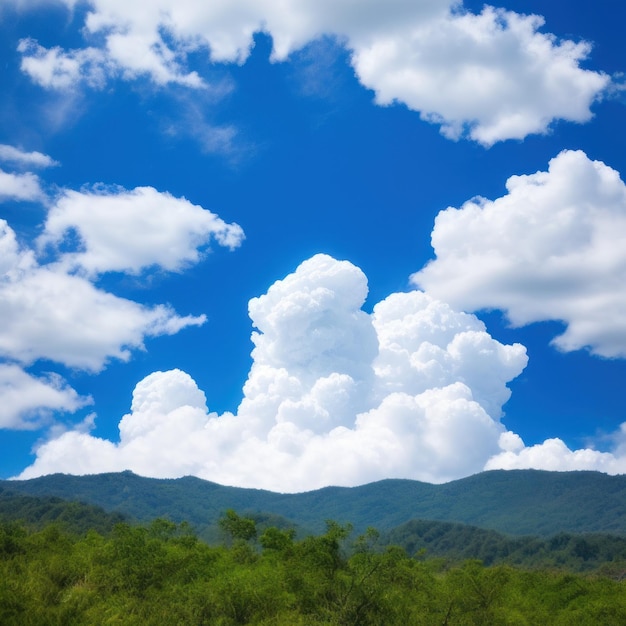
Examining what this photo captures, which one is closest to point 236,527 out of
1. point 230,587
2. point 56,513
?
point 230,587

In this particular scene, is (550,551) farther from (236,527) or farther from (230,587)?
(230,587)

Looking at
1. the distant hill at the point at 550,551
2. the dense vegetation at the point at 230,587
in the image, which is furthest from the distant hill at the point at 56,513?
the dense vegetation at the point at 230,587

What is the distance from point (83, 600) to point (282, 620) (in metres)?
8.89

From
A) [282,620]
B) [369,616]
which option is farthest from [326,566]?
[282,620]

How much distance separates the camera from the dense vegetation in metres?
30.0

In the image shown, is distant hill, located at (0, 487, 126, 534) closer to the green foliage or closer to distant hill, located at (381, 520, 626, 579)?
distant hill, located at (381, 520, 626, 579)

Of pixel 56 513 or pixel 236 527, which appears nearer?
pixel 236 527

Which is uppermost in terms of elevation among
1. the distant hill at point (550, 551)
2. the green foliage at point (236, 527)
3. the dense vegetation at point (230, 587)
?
the green foliage at point (236, 527)

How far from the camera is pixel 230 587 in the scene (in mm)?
33656

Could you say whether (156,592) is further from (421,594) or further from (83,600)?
(421,594)

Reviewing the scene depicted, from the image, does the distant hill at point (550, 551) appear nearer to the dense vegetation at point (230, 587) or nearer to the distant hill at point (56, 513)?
the distant hill at point (56, 513)

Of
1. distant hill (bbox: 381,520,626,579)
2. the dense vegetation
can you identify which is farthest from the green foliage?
distant hill (bbox: 381,520,626,579)

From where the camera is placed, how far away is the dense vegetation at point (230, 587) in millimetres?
30031

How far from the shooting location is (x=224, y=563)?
147 feet
